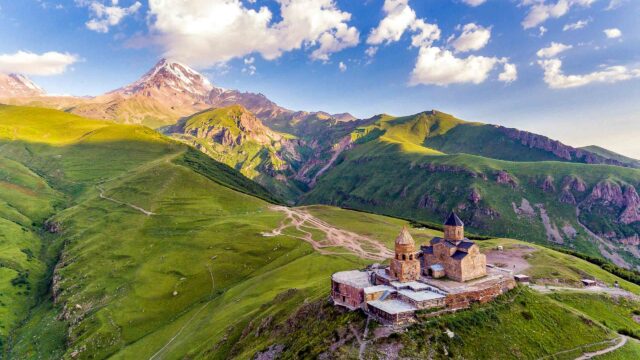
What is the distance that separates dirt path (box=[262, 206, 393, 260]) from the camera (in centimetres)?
13950

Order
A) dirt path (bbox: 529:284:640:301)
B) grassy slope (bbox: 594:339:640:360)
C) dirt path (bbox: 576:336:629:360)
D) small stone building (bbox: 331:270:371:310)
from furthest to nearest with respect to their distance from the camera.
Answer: dirt path (bbox: 529:284:640:301) < small stone building (bbox: 331:270:371:310) < grassy slope (bbox: 594:339:640:360) < dirt path (bbox: 576:336:629:360)

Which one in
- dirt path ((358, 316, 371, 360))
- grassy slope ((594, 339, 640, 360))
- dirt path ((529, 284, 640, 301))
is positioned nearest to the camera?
dirt path ((358, 316, 371, 360))

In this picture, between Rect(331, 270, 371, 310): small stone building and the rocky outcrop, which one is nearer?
Rect(331, 270, 371, 310): small stone building

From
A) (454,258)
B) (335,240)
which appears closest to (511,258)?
(454,258)

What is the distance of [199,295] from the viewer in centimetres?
13000

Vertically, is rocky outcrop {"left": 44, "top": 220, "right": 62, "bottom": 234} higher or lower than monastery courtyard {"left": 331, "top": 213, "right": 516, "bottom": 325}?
lower

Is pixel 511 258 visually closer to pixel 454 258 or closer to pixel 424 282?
pixel 454 258

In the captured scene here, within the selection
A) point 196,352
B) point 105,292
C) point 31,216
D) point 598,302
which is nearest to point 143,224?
point 105,292

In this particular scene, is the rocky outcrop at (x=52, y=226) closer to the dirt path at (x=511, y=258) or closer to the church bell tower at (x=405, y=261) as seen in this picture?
the church bell tower at (x=405, y=261)

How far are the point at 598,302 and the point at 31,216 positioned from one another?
9611 inches

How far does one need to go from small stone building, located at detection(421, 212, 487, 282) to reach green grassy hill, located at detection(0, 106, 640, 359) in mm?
8040

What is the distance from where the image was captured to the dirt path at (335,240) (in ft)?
458

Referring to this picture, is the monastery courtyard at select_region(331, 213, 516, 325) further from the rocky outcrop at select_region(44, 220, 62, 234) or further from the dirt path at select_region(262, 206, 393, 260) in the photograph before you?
the rocky outcrop at select_region(44, 220, 62, 234)

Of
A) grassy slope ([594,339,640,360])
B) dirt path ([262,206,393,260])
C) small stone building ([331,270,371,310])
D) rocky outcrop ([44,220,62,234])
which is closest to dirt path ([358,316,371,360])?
small stone building ([331,270,371,310])
